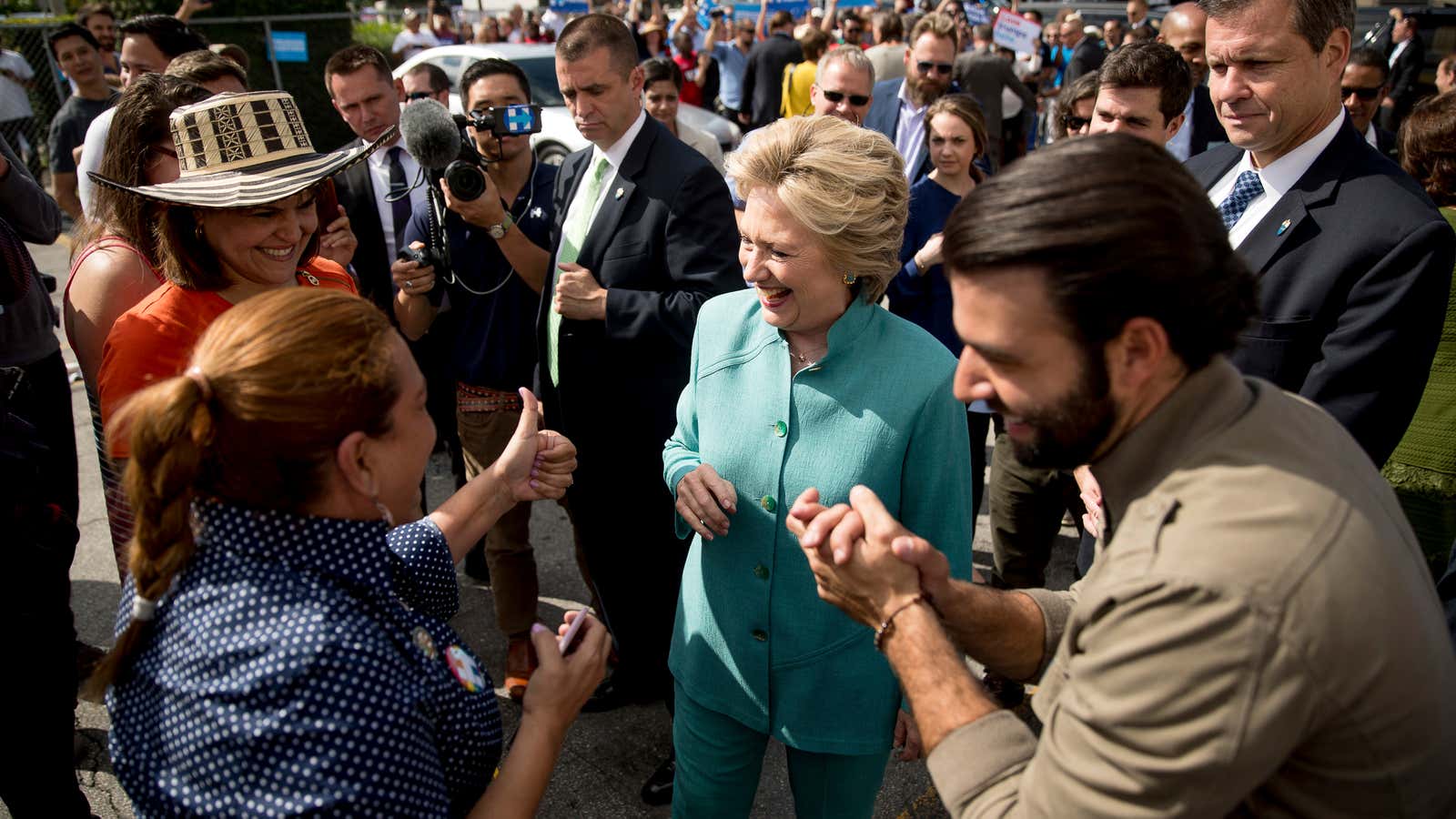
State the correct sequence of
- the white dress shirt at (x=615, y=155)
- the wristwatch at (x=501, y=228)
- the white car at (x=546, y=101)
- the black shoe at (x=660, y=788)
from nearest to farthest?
the black shoe at (x=660, y=788)
the white dress shirt at (x=615, y=155)
the wristwatch at (x=501, y=228)
the white car at (x=546, y=101)

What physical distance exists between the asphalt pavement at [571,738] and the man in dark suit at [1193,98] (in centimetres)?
246

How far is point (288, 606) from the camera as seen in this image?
1276 mm

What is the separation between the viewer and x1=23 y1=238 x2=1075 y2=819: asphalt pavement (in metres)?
2.96

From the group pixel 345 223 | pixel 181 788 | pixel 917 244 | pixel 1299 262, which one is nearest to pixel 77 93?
pixel 345 223

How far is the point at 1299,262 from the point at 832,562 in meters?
1.56

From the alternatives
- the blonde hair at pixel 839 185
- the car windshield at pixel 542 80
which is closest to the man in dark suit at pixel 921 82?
the blonde hair at pixel 839 185

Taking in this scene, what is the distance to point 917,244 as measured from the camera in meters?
3.88

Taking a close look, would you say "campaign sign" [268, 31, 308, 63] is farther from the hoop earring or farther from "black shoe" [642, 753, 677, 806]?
the hoop earring

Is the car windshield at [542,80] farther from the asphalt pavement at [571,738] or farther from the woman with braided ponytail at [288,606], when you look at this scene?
the woman with braided ponytail at [288,606]

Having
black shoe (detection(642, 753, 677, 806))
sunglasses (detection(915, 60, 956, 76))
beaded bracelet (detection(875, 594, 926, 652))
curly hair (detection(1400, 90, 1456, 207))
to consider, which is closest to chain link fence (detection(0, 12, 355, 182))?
sunglasses (detection(915, 60, 956, 76))

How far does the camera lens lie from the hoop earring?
193 centimetres

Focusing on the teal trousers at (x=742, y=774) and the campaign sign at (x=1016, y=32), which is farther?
the campaign sign at (x=1016, y=32)

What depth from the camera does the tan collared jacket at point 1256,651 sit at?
103cm

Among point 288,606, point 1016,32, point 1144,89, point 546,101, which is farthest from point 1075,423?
point 1016,32
